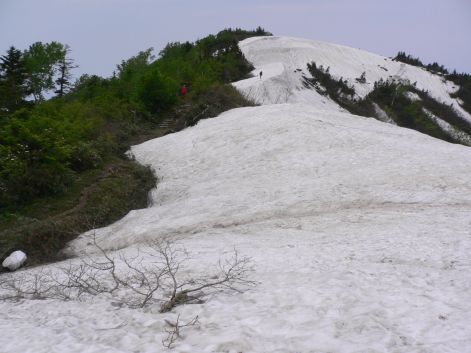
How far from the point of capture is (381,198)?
1220cm

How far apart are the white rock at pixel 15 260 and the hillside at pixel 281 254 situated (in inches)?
28.2

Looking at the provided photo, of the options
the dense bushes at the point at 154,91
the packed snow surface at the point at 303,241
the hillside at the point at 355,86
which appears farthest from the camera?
the hillside at the point at 355,86

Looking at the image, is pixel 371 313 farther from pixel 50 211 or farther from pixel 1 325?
pixel 50 211

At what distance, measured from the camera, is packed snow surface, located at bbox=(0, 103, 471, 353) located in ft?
18.7

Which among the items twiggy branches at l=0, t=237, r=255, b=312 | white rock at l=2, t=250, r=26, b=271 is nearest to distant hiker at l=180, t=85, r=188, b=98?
white rock at l=2, t=250, r=26, b=271

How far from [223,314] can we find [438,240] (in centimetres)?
569

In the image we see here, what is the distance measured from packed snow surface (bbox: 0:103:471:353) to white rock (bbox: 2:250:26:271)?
1.32 metres

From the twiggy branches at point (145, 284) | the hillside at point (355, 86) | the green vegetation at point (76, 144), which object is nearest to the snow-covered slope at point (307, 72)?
the hillside at point (355, 86)

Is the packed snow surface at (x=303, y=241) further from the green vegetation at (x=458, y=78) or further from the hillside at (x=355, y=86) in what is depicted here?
the green vegetation at (x=458, y=78)

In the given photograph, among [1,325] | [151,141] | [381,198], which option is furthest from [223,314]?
[151,141]

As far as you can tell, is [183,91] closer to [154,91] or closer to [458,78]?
[154,91]

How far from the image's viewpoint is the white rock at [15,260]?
1115 centimetres

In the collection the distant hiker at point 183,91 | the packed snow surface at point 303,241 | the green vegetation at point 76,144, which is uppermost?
the distant hiker at point 183,91

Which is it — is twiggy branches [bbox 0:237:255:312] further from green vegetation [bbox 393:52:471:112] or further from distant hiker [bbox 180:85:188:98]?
green vegetation [bbox 393:52:471:112]
